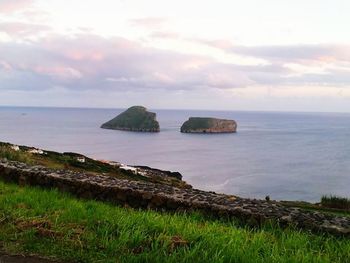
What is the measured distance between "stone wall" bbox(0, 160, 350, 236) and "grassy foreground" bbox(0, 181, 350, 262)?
1051 mm

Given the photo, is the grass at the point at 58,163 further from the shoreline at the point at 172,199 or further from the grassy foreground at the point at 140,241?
the grassy foreground at the point at 140,241

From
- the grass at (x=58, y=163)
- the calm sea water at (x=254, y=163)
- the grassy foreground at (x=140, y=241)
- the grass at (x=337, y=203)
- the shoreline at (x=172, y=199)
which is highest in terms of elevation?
the grassy foreground at (x=140, y=241)

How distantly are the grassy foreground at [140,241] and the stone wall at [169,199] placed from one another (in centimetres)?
105

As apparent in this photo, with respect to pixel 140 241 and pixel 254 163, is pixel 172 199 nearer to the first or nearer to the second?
pixel 140 241

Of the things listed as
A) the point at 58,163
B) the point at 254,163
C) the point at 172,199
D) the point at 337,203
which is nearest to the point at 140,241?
the point at 172,199

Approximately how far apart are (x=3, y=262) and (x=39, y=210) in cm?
307

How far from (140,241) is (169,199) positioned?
527 cm

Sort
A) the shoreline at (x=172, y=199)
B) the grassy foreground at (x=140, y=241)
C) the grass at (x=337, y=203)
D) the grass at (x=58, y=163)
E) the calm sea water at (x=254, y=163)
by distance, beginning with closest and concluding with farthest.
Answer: the grassy foreground at (x=140, y=241)
the shoreline at (x=172, y=199)
the grass at (x=58, y=163)
the grass at (x=337, y=203)
the calm sea water at (x=254, y=163)

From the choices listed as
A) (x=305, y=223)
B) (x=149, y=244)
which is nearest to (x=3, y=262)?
(x=149, y=244)

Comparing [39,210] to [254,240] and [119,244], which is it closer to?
[119,244]

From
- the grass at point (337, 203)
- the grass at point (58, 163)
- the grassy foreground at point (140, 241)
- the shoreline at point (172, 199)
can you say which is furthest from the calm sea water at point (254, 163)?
the grassy foreground at point (140, 241)

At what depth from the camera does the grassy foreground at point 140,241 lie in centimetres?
646

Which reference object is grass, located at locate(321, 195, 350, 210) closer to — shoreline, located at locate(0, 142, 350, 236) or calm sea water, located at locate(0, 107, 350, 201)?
shoreline, located at locate(0, 142, 350, 236)

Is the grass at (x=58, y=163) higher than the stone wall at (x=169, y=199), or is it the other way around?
the stone wall at (x=169, y=199)
